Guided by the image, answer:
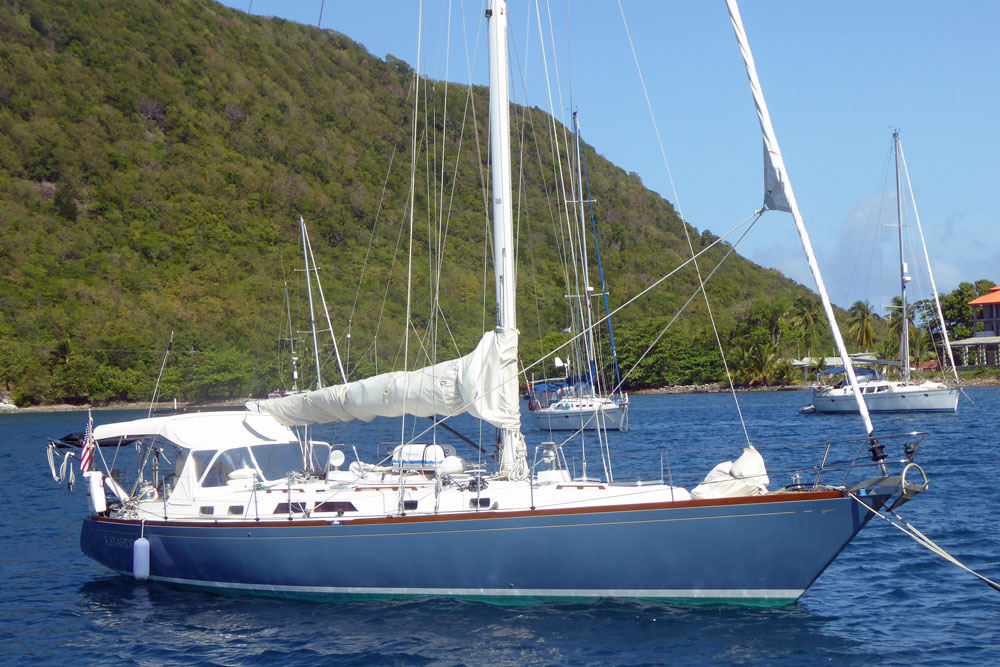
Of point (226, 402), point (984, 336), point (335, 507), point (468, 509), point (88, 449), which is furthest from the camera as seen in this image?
point (984, 336)

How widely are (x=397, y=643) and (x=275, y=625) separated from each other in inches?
82.8

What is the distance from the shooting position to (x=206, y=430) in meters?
15.0

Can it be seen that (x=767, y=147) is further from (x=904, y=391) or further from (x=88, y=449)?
(x=904, y=391)

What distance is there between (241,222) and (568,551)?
322ft

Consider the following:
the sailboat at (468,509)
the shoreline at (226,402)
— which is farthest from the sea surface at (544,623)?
the shoreline at (226,402)

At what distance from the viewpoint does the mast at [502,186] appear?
13.3 metres

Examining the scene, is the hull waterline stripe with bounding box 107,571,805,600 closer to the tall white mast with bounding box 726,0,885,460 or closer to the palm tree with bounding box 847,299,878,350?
the tall white mast with bounding box 726,0,885,460

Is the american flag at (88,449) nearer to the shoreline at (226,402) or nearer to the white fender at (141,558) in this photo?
the white fender at (141,558)

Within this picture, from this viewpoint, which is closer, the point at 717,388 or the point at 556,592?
the point at 556,592

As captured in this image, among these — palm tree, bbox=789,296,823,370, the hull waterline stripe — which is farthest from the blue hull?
palm tree, bbox=789,296,823,370

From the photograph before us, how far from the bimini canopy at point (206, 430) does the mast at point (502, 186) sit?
446 centimetres

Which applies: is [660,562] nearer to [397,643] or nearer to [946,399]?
[397,643]

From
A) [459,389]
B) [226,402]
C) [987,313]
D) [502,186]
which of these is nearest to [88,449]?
[459,389]

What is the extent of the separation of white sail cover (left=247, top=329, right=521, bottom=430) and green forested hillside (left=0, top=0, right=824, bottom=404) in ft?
132
